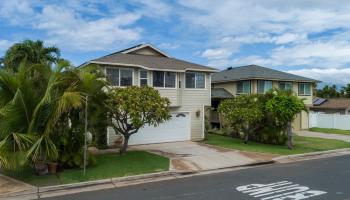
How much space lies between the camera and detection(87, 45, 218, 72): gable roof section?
20.2m

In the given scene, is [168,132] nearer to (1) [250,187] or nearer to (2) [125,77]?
(2) [125,77]

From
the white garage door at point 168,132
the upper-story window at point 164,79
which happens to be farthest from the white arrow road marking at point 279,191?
the upper-story window at point 164,79

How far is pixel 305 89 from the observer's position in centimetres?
3331

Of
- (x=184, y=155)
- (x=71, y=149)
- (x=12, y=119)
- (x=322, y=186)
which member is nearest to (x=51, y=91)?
(x=12, y=119)

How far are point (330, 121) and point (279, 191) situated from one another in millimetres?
26502

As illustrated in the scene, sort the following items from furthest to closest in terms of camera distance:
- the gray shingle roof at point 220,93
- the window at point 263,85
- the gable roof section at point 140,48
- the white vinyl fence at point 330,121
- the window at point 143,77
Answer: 1. the white vinyl fence at point 330,121
2. the window at point 263,85
3. the gray shingle roof at point 220,93
4. the gable roof section at point 140,48
5. the window at point 143,77

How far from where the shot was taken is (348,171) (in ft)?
44.5

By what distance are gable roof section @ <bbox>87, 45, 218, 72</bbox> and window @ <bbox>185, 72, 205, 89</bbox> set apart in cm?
54

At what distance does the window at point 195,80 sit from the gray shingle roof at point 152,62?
0.54m

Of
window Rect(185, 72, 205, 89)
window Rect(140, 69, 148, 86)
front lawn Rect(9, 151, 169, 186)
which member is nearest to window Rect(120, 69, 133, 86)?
window Rect(140, 69, 148, 86)

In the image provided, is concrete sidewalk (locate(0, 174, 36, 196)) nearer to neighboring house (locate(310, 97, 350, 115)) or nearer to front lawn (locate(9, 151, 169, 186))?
front lawn (locate(9, 151, 169, 186))

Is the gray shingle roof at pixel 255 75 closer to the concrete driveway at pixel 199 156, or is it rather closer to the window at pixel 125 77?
the concrete driveway at pixel 199 156

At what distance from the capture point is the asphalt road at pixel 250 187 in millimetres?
9852

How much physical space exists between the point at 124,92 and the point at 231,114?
27.0 ft
